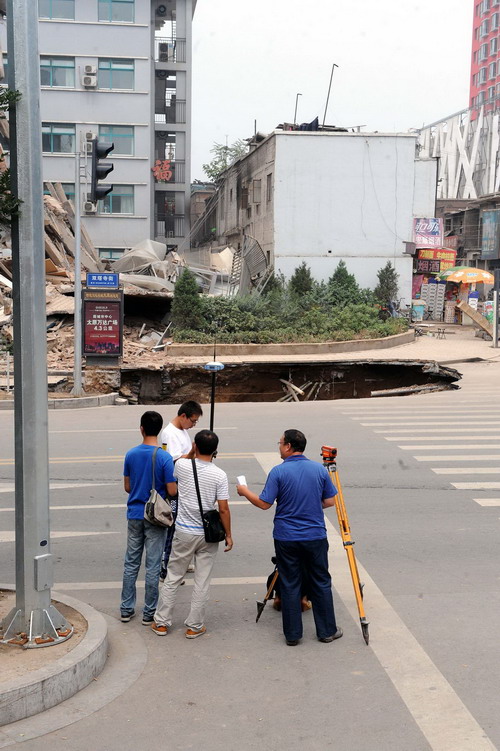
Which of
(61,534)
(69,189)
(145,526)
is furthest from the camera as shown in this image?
(69,189)

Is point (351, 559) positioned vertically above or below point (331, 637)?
above

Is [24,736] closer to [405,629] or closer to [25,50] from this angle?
[405,629]

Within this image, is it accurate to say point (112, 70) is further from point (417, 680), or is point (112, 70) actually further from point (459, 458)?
point (417, 680)

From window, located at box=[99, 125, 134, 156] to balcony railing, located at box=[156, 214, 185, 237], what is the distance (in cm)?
724

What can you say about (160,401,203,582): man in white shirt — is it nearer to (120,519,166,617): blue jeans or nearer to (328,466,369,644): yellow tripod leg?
(120,519,166,617): blue jeans

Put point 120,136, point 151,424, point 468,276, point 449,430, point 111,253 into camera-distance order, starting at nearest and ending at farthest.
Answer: point 151,424 → point 449,430 → point 468,276 → point 120,136 → point 111,253

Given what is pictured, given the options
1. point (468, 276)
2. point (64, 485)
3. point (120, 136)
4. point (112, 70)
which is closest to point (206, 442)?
point (64, 485)

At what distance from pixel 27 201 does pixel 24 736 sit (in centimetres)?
350

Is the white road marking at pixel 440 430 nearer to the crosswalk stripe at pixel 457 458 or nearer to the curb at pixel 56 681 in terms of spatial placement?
the crosswalk stripe at pixel 457 458

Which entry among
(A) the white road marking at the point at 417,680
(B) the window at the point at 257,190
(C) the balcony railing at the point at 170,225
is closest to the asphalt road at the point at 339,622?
(A) the white road marking at the point at 417,680

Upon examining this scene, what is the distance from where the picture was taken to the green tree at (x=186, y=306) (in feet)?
→ 98.6

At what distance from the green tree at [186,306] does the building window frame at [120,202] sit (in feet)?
60.3

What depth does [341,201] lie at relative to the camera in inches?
1542

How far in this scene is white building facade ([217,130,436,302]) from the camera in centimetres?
3869
